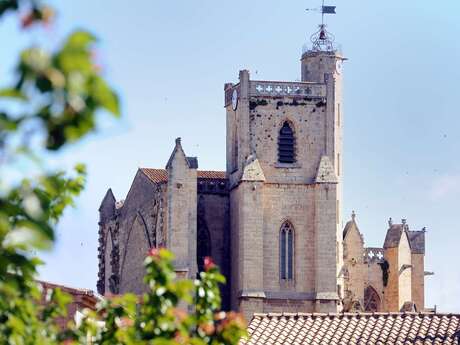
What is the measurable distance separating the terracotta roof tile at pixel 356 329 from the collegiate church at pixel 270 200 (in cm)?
2825

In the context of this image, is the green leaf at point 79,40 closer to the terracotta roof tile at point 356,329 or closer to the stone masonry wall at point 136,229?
the terracotta roof tile at point 356,329

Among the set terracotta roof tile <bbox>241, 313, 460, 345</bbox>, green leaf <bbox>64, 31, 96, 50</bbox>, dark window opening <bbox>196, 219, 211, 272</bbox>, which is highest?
dark window opening <bbox>196, 219, 211, 272</bbox>

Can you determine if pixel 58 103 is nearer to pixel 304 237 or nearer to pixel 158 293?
pixel 158 293

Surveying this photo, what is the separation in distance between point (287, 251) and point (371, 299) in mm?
11913

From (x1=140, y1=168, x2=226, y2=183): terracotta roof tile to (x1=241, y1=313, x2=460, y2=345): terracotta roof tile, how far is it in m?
32.4

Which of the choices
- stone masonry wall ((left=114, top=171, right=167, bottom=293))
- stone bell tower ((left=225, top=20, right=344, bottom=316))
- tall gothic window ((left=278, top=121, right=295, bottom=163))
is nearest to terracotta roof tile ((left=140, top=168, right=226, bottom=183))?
stone masonry wall ((left=114, top=171, right=167, bottom=293))

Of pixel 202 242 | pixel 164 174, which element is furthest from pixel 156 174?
pixel 202 242

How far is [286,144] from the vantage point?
197 ft

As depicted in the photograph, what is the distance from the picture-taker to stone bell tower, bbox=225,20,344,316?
193ft

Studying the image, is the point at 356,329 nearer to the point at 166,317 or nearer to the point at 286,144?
the point at 166,317

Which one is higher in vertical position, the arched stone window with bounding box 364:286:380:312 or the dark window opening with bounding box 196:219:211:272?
the dark window opening with bounding box 196:219:211:272

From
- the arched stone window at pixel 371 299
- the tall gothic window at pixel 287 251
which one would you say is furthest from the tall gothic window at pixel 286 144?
the arched stone window at pixel 371 299

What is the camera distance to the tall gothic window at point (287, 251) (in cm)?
5953

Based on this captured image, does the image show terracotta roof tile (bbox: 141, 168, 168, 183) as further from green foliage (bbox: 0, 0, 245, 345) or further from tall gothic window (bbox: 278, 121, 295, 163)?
green foliage (bbox: 0, 0, 245, 345)
